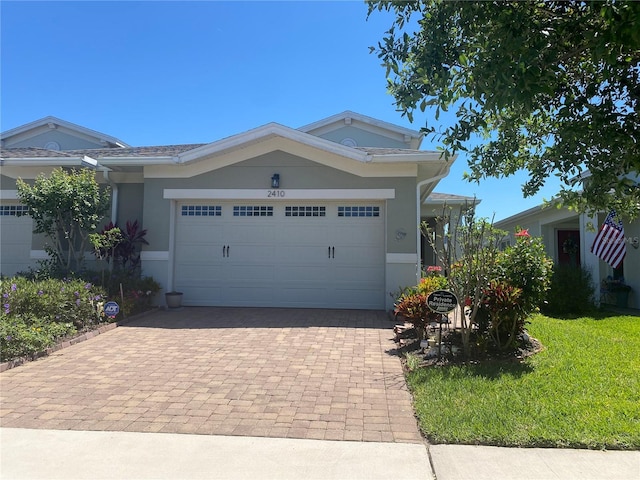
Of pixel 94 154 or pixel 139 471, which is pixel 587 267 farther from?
pixel 94 154

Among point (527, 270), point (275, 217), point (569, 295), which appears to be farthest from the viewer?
point (275, 217)

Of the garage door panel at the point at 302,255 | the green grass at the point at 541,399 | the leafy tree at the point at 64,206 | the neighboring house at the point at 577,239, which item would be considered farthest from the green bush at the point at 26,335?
the neighboring house at the point at 577,239

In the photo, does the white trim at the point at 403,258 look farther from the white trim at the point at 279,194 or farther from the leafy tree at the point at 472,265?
the leafy tree at the point at 472,265

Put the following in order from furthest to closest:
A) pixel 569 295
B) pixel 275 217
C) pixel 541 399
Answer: pixel 275 217
pixel 569 295
pixel 541 399

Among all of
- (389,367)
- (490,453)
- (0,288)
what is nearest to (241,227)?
(0,288)

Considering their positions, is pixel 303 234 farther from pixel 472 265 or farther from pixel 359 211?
pixel 472 265

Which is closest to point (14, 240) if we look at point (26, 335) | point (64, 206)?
point (64, 206)

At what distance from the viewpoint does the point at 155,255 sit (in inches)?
434

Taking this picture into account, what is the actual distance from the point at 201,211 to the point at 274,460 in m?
8.61

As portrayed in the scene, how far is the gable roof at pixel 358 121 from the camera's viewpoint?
17109 mm

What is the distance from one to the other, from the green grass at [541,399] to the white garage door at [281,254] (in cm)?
480

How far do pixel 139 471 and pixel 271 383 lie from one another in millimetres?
2189

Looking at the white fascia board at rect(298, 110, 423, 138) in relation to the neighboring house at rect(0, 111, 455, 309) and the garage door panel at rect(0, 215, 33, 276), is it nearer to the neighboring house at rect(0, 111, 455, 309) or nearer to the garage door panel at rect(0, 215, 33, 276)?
the neighboring house at rect(0, 111, 455, 309)

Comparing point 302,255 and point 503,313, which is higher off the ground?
point 302,255
